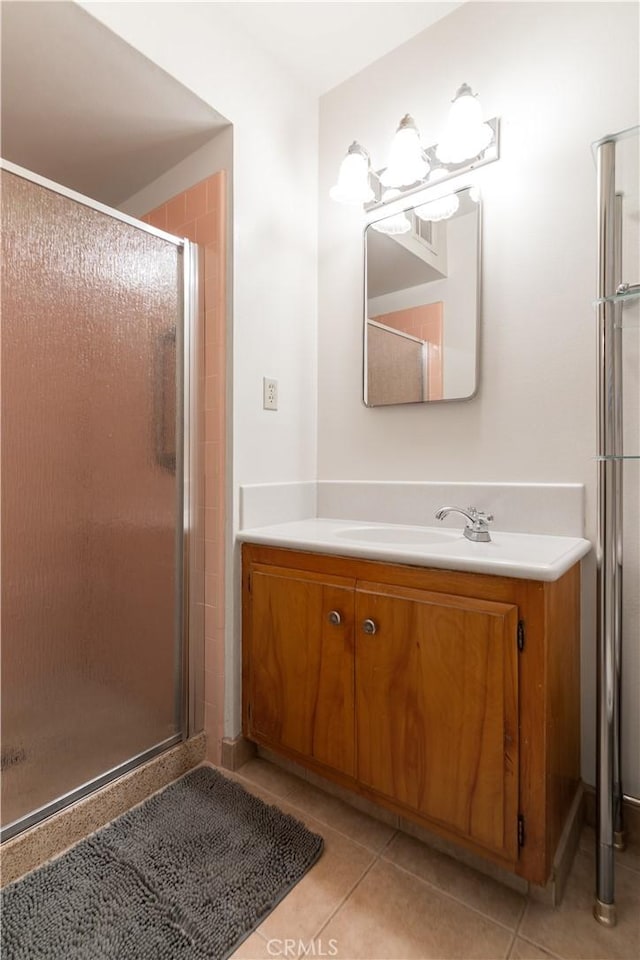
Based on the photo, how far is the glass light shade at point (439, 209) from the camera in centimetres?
152

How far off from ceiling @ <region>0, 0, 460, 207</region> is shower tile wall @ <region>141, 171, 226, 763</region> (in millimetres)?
241

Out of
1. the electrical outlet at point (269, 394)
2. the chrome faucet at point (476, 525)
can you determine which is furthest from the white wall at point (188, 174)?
the chrome faucet at point (476, 525)

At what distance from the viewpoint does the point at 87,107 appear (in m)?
1.48

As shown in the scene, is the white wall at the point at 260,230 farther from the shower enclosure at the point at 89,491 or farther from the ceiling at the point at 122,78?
the shower enclosure at the point at 89,491

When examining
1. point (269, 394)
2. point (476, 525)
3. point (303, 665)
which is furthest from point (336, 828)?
point (269, 394)

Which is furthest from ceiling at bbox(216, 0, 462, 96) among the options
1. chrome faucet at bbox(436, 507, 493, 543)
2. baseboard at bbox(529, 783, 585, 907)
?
baseboard at bbox(529, 783, 585, 907)

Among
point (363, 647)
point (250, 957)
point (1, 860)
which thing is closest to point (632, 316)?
point (363, 647)

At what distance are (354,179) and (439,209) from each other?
31 centimetres

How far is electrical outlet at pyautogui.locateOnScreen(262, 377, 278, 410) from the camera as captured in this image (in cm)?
164

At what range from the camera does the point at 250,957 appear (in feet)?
3.08

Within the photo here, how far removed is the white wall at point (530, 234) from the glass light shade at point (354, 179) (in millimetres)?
190

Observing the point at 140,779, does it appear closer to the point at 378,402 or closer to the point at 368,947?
the point at 368,947

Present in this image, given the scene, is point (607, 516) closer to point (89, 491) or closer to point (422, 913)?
point (422, 913)

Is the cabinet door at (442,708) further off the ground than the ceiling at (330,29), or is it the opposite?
the ceiling at (330,29)
